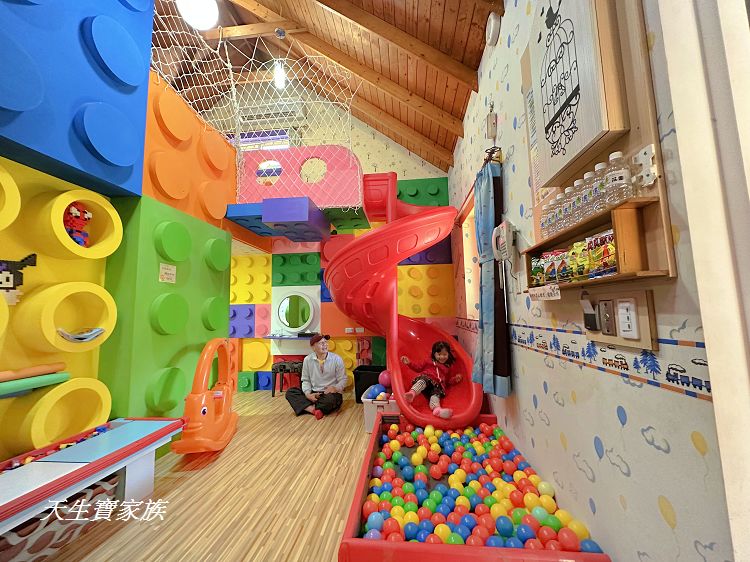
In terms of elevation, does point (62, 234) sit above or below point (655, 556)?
above

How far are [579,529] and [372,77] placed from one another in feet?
12.0

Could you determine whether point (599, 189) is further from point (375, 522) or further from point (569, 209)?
point (375, 522)

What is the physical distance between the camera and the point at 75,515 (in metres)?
1.42

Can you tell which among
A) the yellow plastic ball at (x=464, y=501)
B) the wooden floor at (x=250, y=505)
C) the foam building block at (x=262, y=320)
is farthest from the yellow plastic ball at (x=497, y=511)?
the foam building block at (x=262, y=320)

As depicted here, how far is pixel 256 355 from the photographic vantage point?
4.36 meters

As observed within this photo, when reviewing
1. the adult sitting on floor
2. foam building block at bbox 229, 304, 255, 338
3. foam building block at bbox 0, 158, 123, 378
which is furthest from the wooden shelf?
foam building block at bbox 229, 304, 255, 338

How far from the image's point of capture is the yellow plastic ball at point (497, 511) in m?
1.38

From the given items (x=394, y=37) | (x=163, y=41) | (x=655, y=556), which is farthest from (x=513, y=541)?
(x=163, y=41)

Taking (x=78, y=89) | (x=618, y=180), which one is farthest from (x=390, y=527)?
(x=78, y=89)

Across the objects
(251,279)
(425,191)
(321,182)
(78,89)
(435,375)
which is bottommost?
(435,375)

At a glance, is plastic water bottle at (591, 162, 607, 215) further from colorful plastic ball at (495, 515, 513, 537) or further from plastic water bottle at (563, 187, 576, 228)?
colorful plastic ball at (495, 515, 513, 537)

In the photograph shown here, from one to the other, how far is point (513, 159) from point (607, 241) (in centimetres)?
110

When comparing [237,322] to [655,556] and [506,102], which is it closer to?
[506,102]

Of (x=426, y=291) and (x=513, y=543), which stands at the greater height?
(x=426, y=291)
